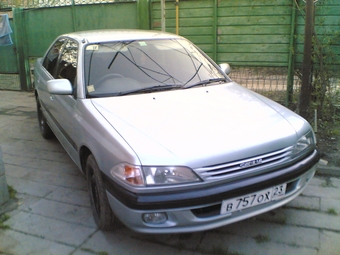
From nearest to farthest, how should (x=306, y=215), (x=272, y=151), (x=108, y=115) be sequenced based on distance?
(x=272, y=151) < (x=108, y=115) < (x=306, y=215)

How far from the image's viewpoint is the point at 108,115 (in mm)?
2938

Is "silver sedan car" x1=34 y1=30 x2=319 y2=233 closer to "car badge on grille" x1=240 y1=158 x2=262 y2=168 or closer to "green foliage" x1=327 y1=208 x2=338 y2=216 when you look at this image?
"car badge on grille" x1=240 y1=158 x2=262 y2=168

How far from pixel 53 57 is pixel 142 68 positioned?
177cm

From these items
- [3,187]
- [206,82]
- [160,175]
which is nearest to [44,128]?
[3,187]

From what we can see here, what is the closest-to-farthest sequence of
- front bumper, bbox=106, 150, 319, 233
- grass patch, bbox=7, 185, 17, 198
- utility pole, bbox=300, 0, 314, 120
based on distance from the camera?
front bumper, bbox=106, 150, 319, 233 → grass patch, bbox=7, 185, 17, 198 → utility pole, bbox=300, 0, 314, 120

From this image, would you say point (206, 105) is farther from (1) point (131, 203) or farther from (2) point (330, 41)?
(2) point (330, 41)

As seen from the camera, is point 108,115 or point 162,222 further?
point 108,115

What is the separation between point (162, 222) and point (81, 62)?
193 centimetres

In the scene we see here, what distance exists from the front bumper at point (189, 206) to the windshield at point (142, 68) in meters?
1.20

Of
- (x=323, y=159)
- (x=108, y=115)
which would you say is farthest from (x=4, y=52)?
(x=323, y=159)

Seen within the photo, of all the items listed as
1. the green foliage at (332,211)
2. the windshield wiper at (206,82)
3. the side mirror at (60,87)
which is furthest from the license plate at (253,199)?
the side mirror at (60,87)

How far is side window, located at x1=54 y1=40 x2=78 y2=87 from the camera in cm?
376

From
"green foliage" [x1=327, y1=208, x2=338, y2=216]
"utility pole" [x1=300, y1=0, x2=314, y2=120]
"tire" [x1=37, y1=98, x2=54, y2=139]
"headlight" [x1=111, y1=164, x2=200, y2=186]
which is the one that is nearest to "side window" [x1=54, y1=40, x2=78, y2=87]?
"tire" [x1=37, y1=98, x2=54, y2=139]

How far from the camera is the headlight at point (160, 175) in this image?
7.79ft
